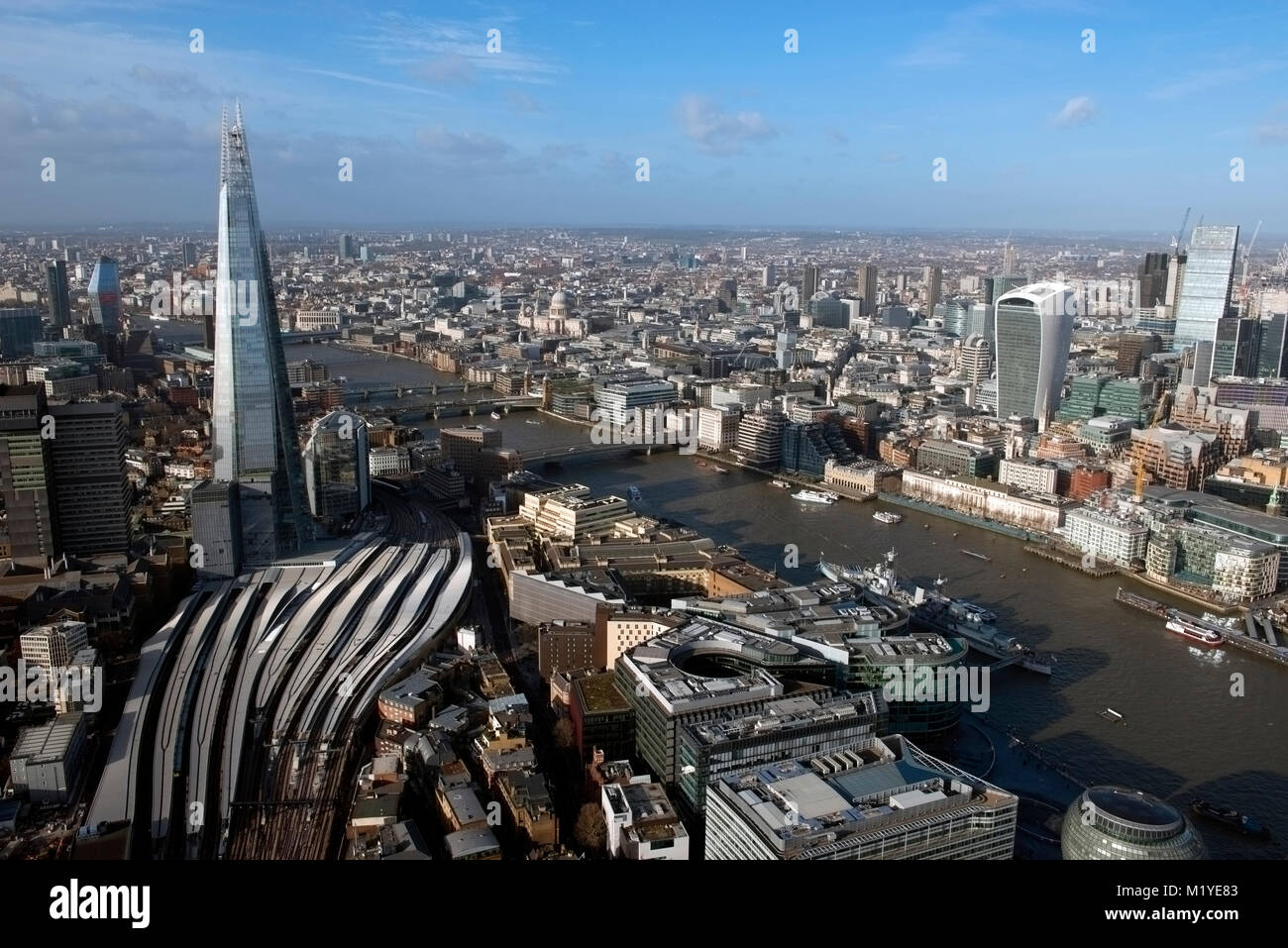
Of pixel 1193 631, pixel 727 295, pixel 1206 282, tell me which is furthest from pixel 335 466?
pixel 727 295

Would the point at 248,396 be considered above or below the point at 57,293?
below

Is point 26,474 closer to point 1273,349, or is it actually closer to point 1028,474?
point 1028,474

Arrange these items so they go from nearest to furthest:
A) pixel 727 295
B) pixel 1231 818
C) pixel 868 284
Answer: pixel 1231 818
pixel 868 284
pixel 727 295

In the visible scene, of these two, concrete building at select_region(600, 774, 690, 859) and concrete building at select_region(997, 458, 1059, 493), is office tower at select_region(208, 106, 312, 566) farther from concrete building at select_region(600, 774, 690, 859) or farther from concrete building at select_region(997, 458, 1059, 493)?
concrete building at select_region(997, 458, 1059, 493)

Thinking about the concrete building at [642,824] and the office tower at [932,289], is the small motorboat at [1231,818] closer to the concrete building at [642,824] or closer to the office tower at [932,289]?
the concrete building at [642,824]

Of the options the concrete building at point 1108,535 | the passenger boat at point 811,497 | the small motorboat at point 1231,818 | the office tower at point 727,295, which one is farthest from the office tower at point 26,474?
the office tower at point 727,295

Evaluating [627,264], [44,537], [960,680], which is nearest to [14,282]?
[44,537]
